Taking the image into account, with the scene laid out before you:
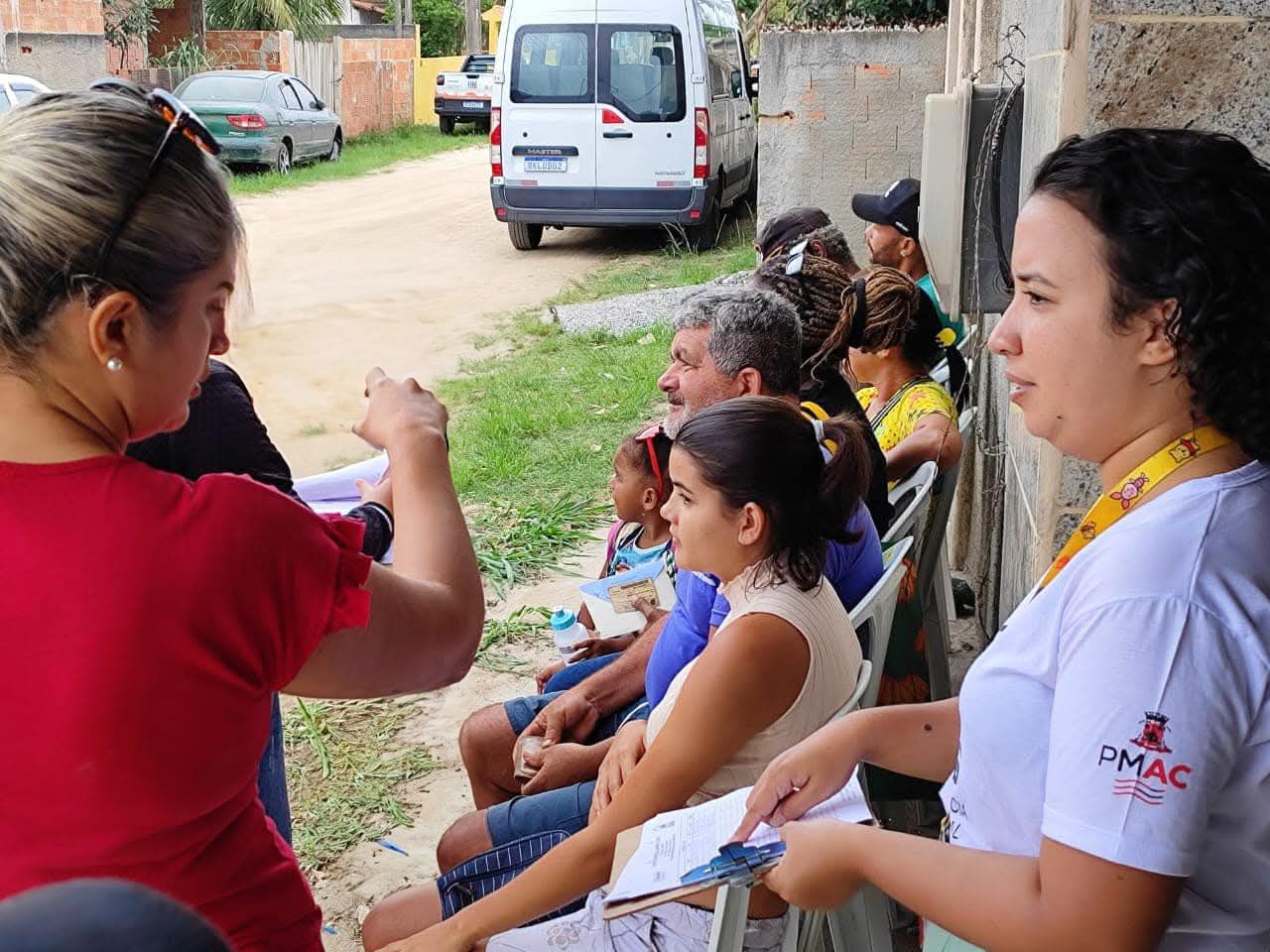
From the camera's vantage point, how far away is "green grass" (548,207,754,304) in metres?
12.1

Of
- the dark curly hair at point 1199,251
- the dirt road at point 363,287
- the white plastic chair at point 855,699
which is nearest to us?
the dark curly hair at point 1199,251

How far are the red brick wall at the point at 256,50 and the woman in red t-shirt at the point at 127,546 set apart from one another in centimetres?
2621

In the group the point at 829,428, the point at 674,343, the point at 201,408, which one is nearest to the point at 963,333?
the point at 674,343

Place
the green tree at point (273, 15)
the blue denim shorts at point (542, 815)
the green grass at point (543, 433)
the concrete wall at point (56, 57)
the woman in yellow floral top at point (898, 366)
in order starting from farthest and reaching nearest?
the green tree at point (273, 15)
the concrete wall at point (56, 57)
the green grass at point (543, 433)
the woman in yellow floral top at point (898, 366)
the blue denim shorts at point (542, 815)

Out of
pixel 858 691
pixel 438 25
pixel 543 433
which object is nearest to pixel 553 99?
pixel 543 433

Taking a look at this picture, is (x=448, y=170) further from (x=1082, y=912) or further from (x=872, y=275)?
(x=1082, y=912)

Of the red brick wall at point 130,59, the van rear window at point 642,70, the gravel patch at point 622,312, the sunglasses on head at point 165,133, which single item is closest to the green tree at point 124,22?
the red brick wall at point 130,59

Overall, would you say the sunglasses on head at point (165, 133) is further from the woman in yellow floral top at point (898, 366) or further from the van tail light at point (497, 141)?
the van tail light at point (497, 141)

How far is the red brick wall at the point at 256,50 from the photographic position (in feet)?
84.0

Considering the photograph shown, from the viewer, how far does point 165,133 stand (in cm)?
133

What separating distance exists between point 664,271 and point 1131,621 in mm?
11801

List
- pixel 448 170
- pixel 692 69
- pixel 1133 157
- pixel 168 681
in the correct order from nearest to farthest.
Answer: pixel 168 681, pixel 1133 157, pixel 692 69, pixel 448 170

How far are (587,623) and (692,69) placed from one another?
33.0 feet

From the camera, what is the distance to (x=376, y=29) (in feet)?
102
